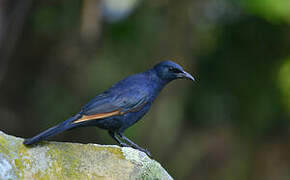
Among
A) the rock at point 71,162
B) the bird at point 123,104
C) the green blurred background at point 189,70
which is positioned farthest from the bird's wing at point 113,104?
the green blurred background at point 189,70

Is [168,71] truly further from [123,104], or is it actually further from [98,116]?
[98,116]

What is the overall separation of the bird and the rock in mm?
237

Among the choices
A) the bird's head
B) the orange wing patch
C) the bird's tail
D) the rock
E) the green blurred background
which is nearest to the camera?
the rock

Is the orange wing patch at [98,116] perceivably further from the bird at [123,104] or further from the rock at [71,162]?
the rock at [71,162]

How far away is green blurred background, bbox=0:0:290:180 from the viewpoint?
9.26 m

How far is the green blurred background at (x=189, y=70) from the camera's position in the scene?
30.4 feet

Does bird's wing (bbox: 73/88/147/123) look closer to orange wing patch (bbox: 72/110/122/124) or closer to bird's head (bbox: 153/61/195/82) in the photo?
orange wing patch (bbox: 72/110/122/124)

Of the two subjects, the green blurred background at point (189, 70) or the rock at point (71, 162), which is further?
the green blurred background at point (189, 70)

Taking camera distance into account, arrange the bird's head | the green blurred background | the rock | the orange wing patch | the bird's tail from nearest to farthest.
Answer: the rock → the bird's tail → the orange wing patch → the bird's head → the green blurred background

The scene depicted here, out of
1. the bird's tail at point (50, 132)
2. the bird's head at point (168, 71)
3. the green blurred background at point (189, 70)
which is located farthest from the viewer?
the green blurred background at point (189, 70)

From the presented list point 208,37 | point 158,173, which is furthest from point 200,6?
point 158,173

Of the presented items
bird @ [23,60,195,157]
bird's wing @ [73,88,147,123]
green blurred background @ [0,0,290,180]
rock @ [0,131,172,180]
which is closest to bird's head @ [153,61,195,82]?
bird @ [23,60,195,157]

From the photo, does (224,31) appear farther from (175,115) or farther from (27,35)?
(27,35)

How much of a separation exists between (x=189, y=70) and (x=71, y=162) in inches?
214
